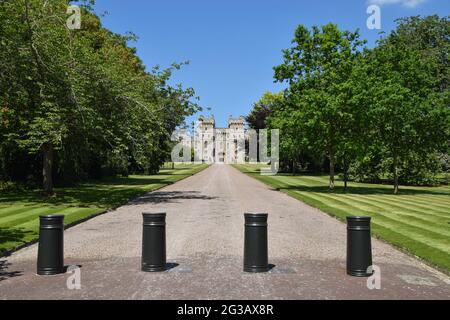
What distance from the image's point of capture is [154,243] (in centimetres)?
819

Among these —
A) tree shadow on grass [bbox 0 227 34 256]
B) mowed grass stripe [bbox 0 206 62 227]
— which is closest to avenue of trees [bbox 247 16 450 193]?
mowed grass stripe [bbox 0 206 62 227]

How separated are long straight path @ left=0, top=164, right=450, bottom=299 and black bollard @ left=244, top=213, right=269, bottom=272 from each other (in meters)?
0.23

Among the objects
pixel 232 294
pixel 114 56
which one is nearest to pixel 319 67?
pixel 114 56

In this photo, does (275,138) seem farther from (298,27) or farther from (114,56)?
(114,56)

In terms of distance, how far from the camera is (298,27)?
31.0 meters

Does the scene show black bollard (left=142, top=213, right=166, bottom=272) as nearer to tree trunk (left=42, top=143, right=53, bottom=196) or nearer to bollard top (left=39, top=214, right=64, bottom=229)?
bollard top (left=39, top=214, right=64, bottom=229)

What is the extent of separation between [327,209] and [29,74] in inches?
565

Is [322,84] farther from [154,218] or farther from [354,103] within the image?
[154,218]

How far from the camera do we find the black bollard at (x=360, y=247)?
25.9 feet

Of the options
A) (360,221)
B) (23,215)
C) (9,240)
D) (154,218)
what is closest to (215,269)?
(154,218)

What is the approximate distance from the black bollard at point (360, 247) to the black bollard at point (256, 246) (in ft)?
4.93

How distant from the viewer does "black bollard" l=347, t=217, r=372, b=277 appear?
7906 millimetres

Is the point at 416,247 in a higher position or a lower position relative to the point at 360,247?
lower

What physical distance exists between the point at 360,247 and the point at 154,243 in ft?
11.7
